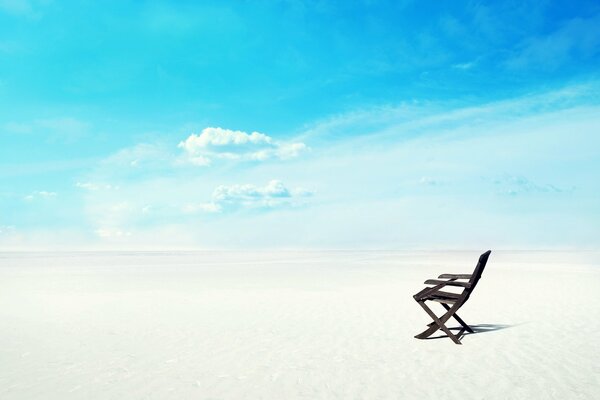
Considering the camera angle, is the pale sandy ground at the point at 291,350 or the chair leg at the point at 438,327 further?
the chair leg at the point at 438,327

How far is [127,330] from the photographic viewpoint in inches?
424

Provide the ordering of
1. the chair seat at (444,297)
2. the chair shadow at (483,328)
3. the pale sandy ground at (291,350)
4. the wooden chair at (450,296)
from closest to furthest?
the pale sandy ground at (291,350)
the wooden chair at (450,296)
the chair seat at (444,297)
the chair shadow at (483,328)

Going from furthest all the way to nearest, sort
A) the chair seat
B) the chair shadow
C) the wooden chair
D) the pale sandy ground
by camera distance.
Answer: the chair shadow < the chair seat < the wooden chair < the pale sandy ground

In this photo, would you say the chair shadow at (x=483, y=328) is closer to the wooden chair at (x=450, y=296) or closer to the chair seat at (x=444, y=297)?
the wooden chair at (x=450, y=296)

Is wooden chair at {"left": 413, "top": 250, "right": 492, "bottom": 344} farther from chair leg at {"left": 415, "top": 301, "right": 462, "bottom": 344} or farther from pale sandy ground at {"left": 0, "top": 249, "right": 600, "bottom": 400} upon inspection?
pale sandy ground at {"left": 0, "top": 249, "right": 600, "bottom": 400}

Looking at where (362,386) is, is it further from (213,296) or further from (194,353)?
(213,296)

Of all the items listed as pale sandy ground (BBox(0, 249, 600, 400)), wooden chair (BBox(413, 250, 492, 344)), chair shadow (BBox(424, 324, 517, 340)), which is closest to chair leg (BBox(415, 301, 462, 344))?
wooden chair (BBox(413, 250, 492, 344))

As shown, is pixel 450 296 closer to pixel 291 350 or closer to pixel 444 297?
pixel 444 297

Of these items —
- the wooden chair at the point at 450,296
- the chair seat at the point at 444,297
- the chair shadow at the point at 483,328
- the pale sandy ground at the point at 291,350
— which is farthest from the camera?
the chair shadow at the point at 483,328

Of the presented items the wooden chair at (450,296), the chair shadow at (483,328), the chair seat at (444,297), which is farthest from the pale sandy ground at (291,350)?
the chair seat at (444,297)

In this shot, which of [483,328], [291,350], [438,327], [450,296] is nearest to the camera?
[291,350]

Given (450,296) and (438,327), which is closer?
(438,327)

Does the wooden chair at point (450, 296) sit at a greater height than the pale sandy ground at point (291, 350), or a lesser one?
greater

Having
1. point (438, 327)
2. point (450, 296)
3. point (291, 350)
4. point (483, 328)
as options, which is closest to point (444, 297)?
point (450, 296)
